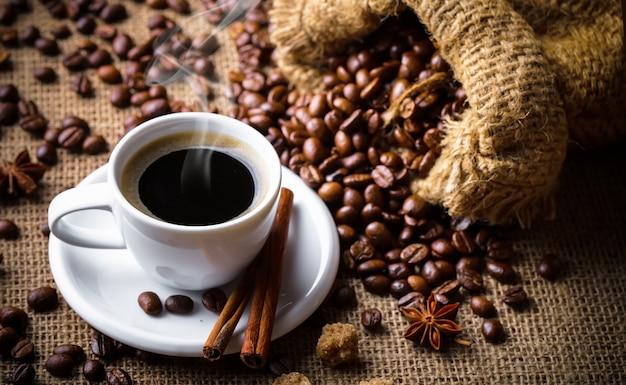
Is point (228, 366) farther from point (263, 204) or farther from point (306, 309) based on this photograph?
point (263, 204)

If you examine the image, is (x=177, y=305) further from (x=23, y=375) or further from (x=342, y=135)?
(x=342, y=135)

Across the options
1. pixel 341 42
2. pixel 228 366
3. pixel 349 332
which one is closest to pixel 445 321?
pixel 349 332

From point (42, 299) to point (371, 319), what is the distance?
67cm

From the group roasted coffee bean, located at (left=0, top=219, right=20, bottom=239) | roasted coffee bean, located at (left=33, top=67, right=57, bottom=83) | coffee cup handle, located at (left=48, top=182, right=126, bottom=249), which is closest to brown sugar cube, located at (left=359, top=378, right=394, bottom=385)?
coffee cup handle, located at (left=48, top=182, right=126, bottom=249)

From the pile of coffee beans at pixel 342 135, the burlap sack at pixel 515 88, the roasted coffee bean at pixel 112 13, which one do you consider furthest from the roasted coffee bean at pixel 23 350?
the roasted coffee bean at pixel 112 13

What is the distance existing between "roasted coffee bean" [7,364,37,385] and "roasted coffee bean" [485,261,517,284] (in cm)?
96

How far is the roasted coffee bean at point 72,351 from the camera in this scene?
52.9 inches

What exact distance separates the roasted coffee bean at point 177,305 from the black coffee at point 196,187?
0.61 ft

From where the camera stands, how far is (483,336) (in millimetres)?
1453

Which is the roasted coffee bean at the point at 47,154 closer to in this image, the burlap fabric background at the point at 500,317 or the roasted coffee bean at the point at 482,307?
the burlap fabric background at the point at 500,317

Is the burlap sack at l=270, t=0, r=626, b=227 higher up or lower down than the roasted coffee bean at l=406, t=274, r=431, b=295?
higher up

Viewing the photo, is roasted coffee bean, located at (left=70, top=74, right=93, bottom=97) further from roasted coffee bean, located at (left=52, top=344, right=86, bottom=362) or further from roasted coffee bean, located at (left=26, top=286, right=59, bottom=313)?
roasted coffee bean, located at (left=52, top=344, right=86, bottom=362)

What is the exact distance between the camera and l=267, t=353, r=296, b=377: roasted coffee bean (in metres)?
1.35

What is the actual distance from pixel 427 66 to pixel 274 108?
1.27 ft
